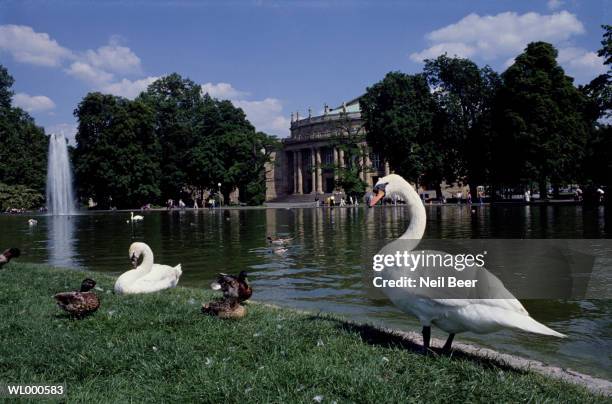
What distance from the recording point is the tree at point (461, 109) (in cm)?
5612

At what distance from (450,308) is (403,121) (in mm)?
51952

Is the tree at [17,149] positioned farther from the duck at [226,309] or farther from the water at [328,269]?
the duck at [226,309]

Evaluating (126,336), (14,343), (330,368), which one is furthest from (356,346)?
(14,343)

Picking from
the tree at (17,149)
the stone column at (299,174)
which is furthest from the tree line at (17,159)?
the stone column at (299,174)

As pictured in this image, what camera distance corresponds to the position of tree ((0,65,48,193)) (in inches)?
2812

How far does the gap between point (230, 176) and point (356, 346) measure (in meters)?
68.8

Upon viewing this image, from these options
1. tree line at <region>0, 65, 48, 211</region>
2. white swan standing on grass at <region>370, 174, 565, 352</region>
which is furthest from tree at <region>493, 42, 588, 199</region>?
tree line at <region>0, 65, 48, 211</region>

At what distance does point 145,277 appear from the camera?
9000mm

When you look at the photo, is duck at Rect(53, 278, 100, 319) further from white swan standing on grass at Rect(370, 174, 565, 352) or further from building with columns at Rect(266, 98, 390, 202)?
building with columns at Rect(266, 98, 390, 202)

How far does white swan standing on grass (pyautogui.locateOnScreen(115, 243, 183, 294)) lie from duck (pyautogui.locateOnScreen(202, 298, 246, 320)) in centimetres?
242

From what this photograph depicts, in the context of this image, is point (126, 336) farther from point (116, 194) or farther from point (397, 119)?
point (116, 194)

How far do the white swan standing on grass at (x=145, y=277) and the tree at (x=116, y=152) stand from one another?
61.9 m

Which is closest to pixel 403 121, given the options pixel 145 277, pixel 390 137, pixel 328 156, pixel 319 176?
pixel 390 137

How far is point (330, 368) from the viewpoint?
14.6 feet
